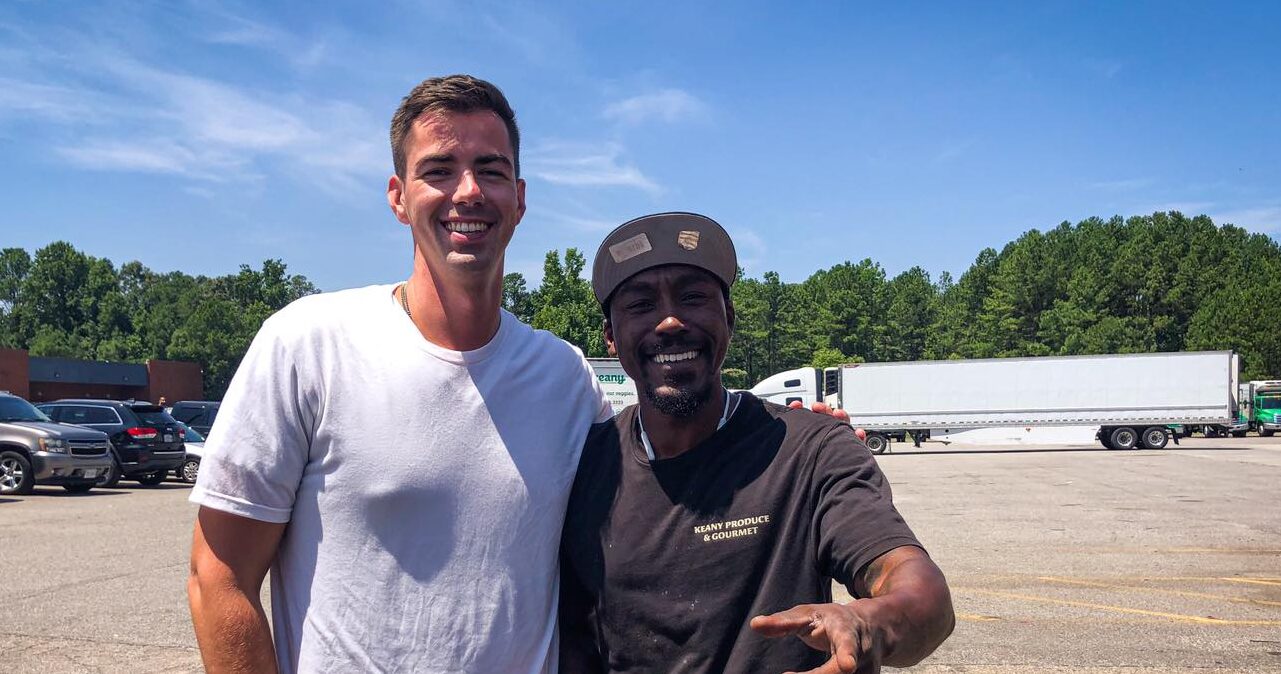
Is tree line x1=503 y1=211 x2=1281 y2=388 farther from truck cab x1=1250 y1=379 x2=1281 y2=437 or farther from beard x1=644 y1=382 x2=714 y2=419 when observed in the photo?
beard x1=644 y1=382 x2=714 y2=419

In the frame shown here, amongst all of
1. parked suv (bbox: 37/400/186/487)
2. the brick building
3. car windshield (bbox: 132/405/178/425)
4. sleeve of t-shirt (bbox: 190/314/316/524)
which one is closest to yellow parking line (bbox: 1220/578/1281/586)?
sleeve of t-shirt (bbox: 190/314/316/524)

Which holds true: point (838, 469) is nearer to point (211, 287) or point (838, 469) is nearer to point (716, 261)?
point (716, 261)

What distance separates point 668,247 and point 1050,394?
127 feet

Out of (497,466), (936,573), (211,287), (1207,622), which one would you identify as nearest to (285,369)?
→ (497,466)

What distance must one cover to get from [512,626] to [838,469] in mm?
854

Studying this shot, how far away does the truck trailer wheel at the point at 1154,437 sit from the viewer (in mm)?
36438

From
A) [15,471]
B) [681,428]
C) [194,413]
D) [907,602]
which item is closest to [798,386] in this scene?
[194,413]

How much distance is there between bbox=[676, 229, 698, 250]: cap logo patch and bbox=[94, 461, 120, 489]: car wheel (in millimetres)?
18962

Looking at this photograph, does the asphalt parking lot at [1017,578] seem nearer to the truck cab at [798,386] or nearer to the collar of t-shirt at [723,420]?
the collar of t-shirt at [723,420]

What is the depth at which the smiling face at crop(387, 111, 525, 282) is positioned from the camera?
2418mm

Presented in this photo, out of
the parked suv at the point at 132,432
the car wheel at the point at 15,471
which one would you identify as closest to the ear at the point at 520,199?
the car wheel at the point at 15,471

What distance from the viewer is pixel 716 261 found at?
2.39 meters

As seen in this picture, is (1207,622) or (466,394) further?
(1207,622)

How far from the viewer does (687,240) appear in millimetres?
2373
